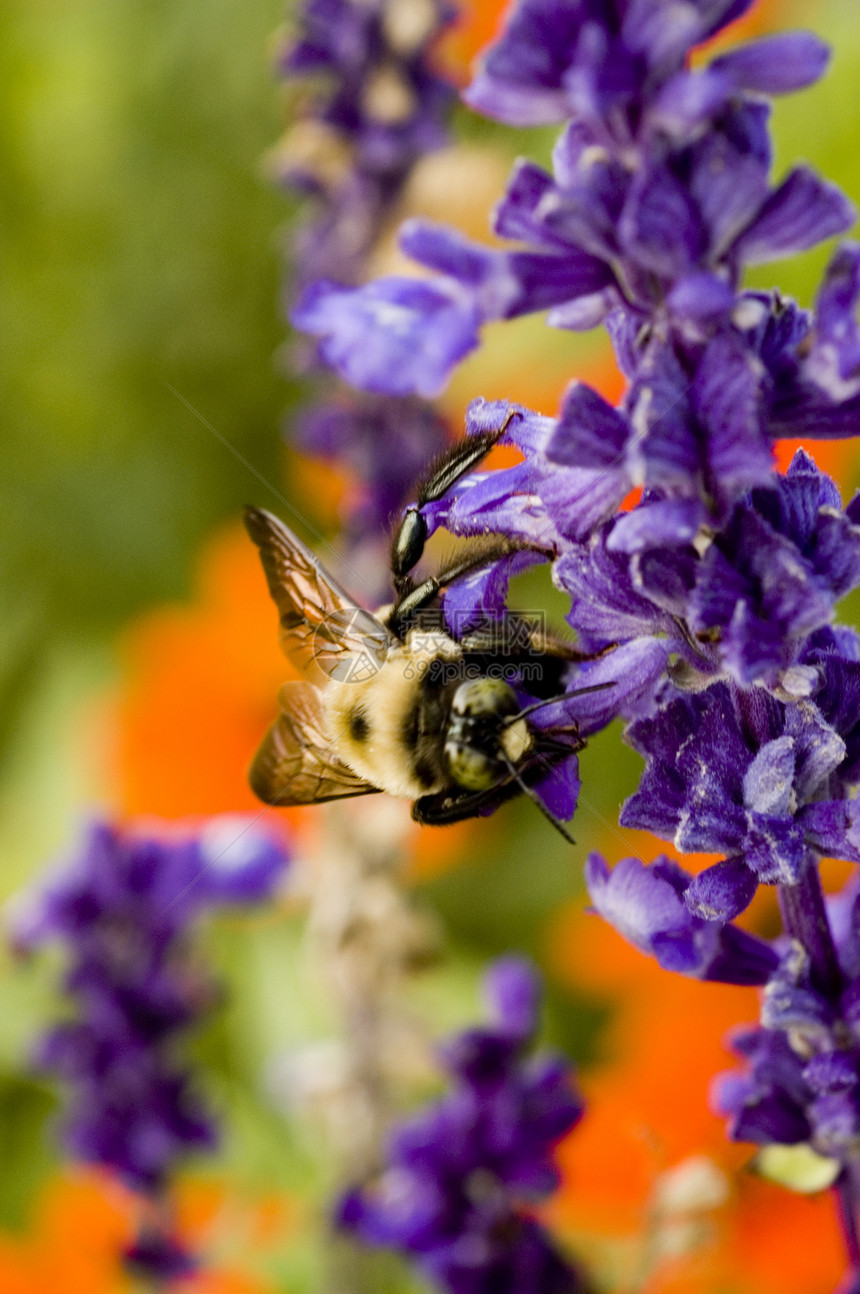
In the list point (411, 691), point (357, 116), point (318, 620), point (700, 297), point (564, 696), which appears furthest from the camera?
point (357, 116)

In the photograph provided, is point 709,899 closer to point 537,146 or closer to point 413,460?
point 413,460

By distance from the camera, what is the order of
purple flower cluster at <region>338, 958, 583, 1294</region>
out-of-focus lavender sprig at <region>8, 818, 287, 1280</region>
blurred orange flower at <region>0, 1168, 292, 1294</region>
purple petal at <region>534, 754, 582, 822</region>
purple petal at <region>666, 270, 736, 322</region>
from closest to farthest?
purple petal at <region>666, 270, 736, 322</region>
purple petal at <region>534, 754, 582, 822</region>
purple flower cluster at <region>338, 958, 583, 1294</region>
out-of-focus lavender sprig at <region>8, 818, 287, 1280</region>
blurred orange flower at <region>0, 1168, 292, 1294</region>

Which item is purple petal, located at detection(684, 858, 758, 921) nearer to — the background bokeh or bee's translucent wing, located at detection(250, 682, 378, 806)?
bee's translucent wing, located at detection(250, 682, 378, 806)

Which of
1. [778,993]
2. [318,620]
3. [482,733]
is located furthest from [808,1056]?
[318,620]

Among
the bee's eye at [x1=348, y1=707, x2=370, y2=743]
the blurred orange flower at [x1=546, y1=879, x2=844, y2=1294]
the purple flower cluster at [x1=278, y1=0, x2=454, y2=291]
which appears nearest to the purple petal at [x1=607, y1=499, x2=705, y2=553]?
the bee's eye at [x1=348, y1=707, x2=370, y2=743]

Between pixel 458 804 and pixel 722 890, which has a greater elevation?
pixel 458 804

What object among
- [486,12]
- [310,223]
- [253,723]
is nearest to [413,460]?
[310,223]

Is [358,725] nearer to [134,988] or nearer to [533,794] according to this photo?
[533,794]
